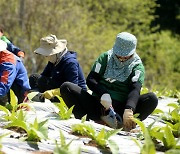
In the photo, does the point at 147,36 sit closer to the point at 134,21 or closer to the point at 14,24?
the point at 134,21

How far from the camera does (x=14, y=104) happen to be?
450 centimetres

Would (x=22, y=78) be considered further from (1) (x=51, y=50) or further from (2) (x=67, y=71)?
(1) (x=51, y=50)

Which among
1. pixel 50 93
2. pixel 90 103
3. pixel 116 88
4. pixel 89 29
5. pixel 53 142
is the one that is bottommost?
pixel 89 29

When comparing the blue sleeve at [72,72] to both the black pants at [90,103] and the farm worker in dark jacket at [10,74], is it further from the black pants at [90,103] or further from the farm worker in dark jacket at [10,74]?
the black pants at [90,103]

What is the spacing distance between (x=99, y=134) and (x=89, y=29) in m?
13.0

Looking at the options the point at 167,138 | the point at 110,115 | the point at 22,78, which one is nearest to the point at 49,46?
the point at 22,78

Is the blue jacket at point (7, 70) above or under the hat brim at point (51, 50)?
above

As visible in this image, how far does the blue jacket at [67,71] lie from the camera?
5.44 meters

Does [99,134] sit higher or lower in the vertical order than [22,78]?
higher

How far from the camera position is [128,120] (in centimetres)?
421

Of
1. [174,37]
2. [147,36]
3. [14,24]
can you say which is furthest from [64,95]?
[174,37]

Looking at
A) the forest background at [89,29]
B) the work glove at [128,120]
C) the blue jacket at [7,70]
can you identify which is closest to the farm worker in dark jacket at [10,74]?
the blue jacket at [7,70]

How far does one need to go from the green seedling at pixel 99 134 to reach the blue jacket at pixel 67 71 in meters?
1.73

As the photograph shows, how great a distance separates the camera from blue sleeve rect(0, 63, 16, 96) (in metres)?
4.59
